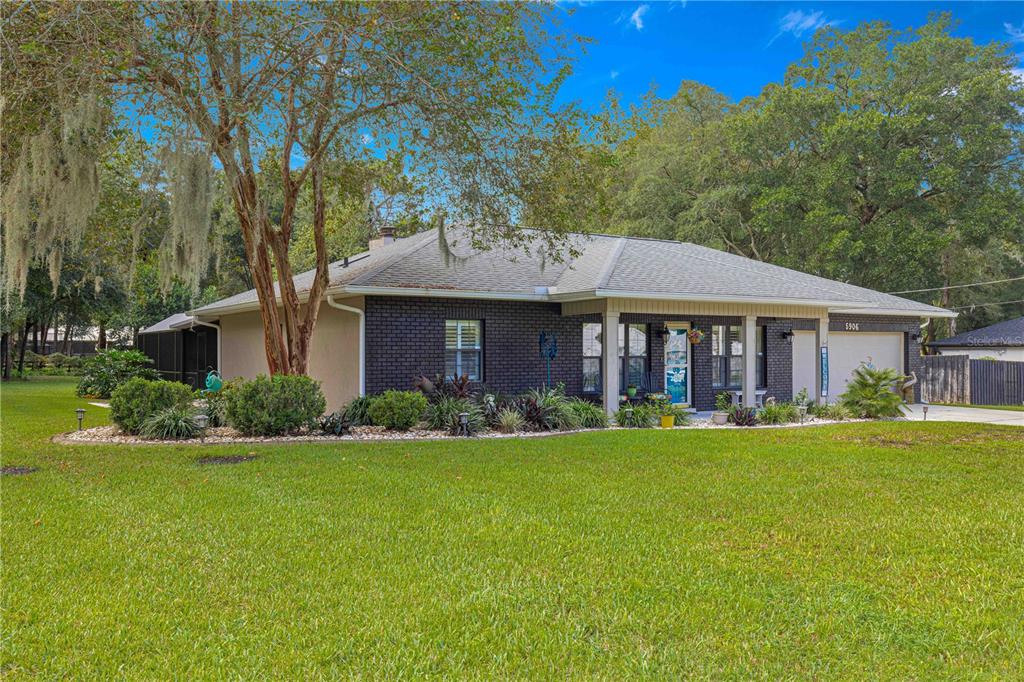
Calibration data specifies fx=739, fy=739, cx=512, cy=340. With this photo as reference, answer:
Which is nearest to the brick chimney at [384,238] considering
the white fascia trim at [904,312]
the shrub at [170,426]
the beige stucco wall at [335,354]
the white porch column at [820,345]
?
the beige stucco wall at [335,354]

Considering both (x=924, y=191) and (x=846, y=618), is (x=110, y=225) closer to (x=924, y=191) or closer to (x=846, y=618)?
(x=846, y=618)

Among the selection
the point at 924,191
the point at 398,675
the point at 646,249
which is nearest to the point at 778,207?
the point at 924,191

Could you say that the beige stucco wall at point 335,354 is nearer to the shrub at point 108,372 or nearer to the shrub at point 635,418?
the shrub at point 635,418

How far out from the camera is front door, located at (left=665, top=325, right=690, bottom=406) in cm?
1594

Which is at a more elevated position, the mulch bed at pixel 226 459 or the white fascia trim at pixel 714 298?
the white fascia trim at pixel 714 298

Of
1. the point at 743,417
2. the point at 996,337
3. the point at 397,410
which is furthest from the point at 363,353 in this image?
the point at 996,337

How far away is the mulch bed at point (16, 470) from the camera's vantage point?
801cm

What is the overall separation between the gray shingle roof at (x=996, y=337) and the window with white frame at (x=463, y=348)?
67.5ft

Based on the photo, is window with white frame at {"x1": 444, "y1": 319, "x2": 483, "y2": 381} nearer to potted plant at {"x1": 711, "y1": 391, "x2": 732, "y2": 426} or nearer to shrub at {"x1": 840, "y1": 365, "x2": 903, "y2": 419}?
potted plant at {"x1": 711, "y1": 391, "x2": 732, "y2": 426}

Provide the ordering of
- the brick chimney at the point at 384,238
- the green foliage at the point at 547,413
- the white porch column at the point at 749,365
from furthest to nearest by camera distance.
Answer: the brick chimney at the point at 384,238
the white porch column at the point at 749,365
the green foliage at the point at 547,413

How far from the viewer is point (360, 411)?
1231cm

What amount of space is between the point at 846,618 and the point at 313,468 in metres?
5.99

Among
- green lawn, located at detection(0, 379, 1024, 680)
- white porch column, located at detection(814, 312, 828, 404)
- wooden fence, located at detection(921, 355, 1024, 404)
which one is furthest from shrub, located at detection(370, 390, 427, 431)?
wooden fence, located at detection(921, 355, 1024, 404)

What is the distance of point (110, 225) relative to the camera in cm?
1334
